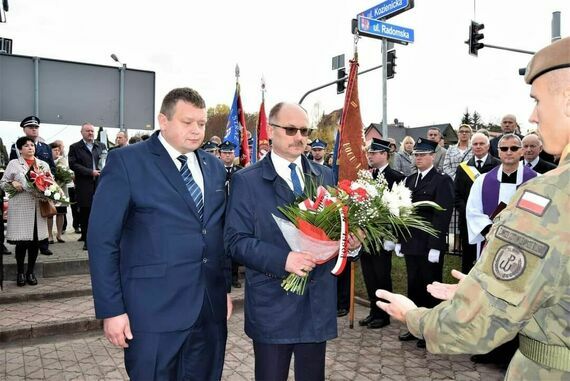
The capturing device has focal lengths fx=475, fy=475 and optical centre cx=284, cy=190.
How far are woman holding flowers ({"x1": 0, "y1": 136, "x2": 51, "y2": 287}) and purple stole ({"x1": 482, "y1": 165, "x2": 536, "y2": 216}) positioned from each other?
6.49m

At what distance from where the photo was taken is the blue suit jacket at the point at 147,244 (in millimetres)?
2715

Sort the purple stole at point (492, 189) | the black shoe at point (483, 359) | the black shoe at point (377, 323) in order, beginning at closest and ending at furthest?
the black shoe at point (483, 359)
the purple stole at point (492, 189)
the black shoe at point (377, 323)

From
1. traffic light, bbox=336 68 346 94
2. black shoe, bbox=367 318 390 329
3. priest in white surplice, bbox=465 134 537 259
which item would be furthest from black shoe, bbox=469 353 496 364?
traffic light, bbox=336 68 346 94

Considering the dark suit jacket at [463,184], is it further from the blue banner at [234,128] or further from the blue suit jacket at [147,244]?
the blue suit jacket at [147,244]

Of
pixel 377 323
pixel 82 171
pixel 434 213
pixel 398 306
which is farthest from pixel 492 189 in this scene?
pixel 82 171

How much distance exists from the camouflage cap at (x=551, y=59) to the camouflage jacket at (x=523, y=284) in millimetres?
258

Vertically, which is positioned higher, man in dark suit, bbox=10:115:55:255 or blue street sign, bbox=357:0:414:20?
blue street sign, bbox=357:0:414:20

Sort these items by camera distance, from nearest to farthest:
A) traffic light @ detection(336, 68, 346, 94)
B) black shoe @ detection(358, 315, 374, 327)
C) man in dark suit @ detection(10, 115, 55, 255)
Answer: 1. black shoe @ detection(358, 315, 374, 327)
2. man in dark suit @ detection(10, 115, 55, 255)
3. traffic light @ detection(336, 68, 346, 94)

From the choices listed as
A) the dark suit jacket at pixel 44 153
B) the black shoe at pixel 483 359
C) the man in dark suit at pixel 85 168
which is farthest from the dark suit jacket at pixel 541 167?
the dark suit jacket at pixel 44 153

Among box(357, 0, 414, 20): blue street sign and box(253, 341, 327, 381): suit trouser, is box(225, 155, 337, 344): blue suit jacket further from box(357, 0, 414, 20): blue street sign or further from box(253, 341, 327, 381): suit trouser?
box(357, 0, 414, 20): blue street sign

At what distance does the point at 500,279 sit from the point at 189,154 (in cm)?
224

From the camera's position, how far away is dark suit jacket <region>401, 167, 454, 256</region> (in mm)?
5934

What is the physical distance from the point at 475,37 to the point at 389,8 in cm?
695

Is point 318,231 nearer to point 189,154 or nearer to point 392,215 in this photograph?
point 392,215
